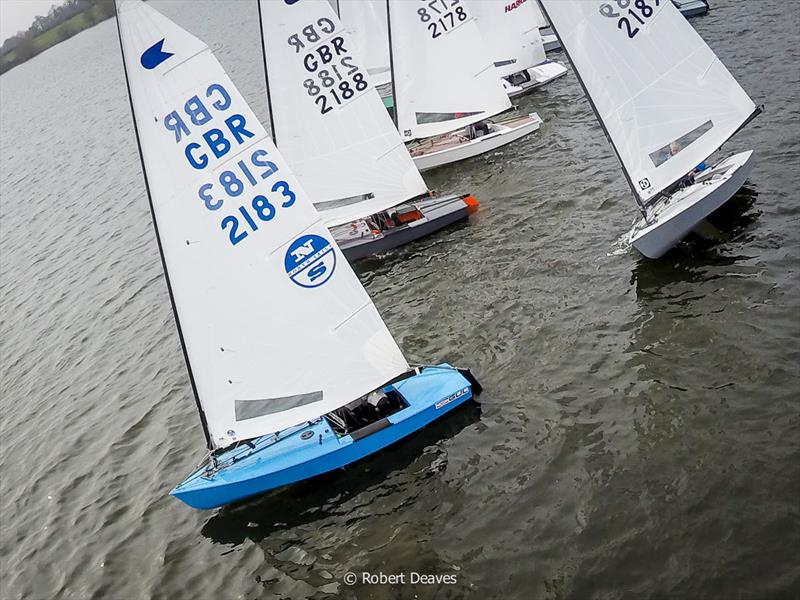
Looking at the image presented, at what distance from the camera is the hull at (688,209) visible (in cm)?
1670

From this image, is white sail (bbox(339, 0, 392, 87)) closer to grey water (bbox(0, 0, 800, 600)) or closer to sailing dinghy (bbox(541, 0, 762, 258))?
grey water (bbox(0, 0, 800, 600))

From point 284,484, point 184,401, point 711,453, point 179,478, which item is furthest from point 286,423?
point 711,453

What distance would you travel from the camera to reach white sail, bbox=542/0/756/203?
16.8 m

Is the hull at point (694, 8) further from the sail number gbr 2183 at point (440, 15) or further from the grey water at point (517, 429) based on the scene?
the sail number gbr 2183 at point (440, 15)

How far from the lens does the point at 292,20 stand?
63.8ft

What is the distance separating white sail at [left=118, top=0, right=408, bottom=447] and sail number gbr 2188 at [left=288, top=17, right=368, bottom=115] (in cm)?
807

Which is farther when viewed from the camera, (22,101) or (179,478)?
(22,101)

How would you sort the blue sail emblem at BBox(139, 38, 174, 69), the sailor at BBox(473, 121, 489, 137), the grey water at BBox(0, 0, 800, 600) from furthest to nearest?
the sailor at BBox(473, 121, 489, 137)
the blue sail emblem at BBox(139, 38, 174, 69)
the grey water at BBox(0, 0, 800, 600)

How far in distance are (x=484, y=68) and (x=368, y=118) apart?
25.1 ft

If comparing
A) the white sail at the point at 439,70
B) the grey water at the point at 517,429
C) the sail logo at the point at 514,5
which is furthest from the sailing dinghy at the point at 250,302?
the sail logo at the point at 514,5

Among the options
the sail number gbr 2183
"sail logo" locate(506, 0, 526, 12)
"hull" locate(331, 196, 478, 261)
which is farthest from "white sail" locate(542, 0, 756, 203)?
"sail logo" locate(506, 0, 526, 12)

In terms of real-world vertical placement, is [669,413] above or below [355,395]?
below

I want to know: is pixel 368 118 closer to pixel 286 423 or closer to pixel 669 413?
pixel 286 423

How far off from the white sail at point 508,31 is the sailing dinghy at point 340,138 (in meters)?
12.7
